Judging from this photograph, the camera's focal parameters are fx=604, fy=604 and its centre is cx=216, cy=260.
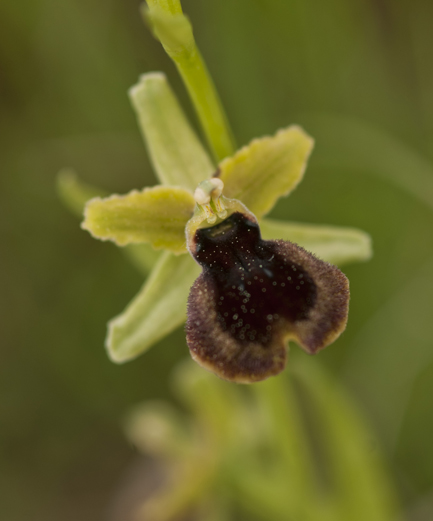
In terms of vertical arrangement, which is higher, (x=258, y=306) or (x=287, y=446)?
(x=258, y=306)

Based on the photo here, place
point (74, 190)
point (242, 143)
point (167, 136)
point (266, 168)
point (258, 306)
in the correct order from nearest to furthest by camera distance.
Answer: point (258, 306) → point (266, 168) → point (167, 136) → point (74, 190) → point (242, 143)

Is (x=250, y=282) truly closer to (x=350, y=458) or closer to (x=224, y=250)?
(x=224, y=250)

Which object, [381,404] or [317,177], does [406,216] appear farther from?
[381,404]

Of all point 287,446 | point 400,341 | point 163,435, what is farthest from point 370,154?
point 163,435

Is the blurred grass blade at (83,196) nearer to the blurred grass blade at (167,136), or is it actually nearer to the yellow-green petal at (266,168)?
the blurred grass blade at (167,136)

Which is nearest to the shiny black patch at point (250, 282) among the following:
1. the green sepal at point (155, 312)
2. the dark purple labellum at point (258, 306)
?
the dark purple labellum at point (258, 306)

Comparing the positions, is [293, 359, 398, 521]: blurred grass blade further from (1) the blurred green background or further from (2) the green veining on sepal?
(2) the green veining on sepal
